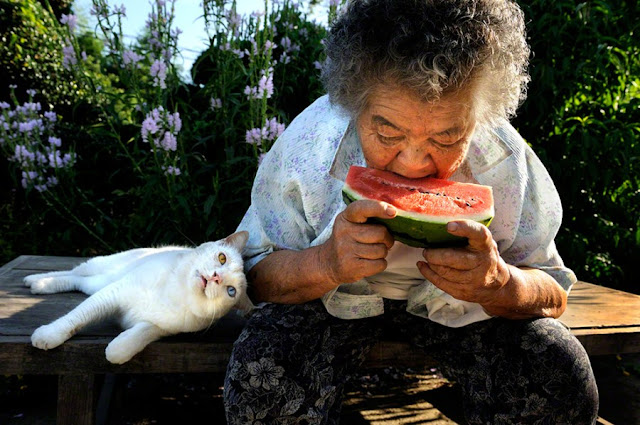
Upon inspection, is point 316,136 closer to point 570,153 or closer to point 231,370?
point 231,370

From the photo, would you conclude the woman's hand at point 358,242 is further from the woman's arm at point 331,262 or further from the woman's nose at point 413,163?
the woman's nose at point 413,163

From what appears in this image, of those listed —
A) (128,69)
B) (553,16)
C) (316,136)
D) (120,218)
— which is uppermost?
(553,16)

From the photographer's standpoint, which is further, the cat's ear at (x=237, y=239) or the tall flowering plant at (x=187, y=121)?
the tall flowering plant at (x=187, y=121)

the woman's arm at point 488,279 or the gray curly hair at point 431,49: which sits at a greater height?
the gray curly hair at point 431,49

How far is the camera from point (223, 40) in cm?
307

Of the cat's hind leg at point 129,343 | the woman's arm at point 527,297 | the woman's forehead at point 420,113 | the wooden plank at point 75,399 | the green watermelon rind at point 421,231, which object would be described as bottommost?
the wooden plank at point 75,399

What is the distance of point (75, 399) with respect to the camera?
6.23 ft

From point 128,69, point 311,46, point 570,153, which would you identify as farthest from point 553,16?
point 128,69

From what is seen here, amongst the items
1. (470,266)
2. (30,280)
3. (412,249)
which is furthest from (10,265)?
(470,266)

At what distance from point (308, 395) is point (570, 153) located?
286 cm

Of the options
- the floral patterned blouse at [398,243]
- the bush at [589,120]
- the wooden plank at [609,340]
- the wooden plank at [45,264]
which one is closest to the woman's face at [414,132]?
the floral patterned blouse at [398,243]

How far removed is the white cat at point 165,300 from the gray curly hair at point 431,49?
0.72 meters

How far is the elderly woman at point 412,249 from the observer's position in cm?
157

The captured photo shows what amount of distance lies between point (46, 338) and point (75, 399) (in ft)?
0.87
